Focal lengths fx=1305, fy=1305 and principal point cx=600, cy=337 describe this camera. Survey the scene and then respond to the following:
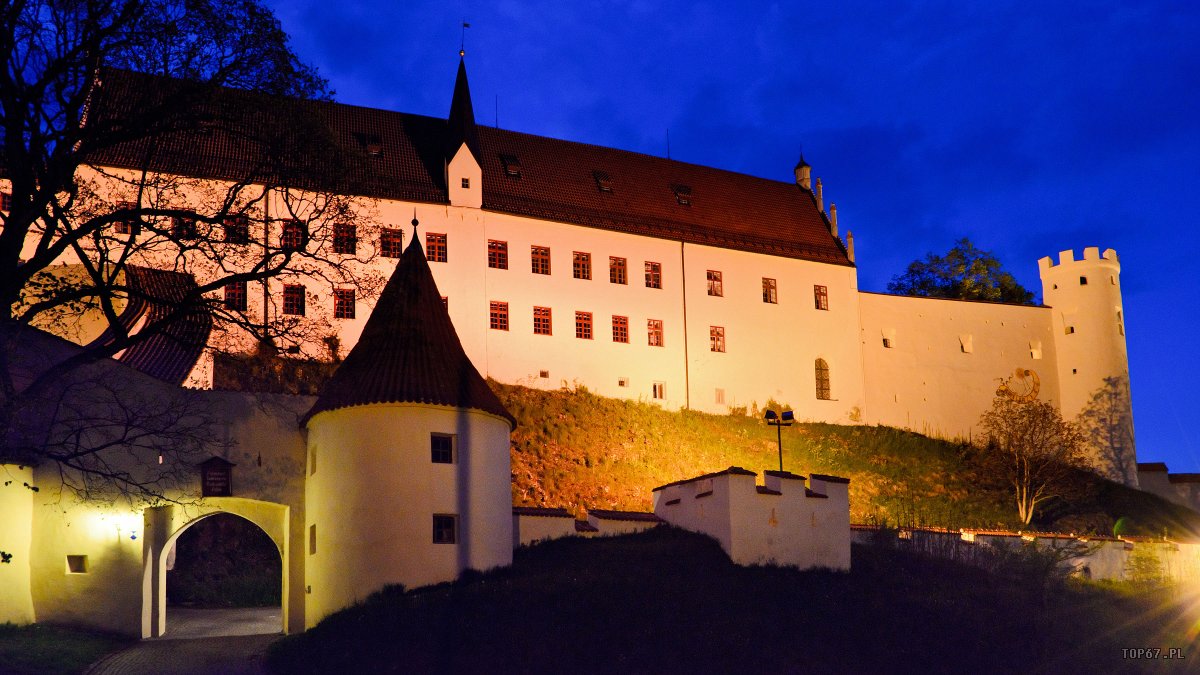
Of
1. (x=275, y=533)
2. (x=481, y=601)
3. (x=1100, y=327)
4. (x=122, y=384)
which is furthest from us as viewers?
(x=1100, y=327)

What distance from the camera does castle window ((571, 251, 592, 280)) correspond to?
46.4 m

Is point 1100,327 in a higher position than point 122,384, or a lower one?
higher

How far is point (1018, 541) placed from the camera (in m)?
33.3

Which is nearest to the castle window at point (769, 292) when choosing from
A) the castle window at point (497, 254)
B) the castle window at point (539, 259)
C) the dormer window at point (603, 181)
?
the dormer window at point (603, 181)

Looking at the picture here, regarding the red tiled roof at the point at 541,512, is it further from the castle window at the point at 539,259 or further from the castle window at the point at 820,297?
the castle window at the point at 820,297

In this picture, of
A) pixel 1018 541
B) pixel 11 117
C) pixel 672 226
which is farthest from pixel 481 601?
pixel 672 226

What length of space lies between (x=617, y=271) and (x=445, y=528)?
931 inches

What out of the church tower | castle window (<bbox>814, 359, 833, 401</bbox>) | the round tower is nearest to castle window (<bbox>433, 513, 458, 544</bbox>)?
the church tower

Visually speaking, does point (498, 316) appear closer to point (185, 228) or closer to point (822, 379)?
point (822, 379)

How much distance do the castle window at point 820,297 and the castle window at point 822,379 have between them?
2.32m

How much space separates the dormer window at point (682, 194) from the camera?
51.7 meters

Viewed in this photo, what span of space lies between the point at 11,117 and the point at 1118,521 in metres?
42.5

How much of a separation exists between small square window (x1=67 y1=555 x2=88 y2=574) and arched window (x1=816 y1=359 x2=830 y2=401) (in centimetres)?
3232

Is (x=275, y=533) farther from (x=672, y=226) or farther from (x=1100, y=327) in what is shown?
(x=1100, y=327)
